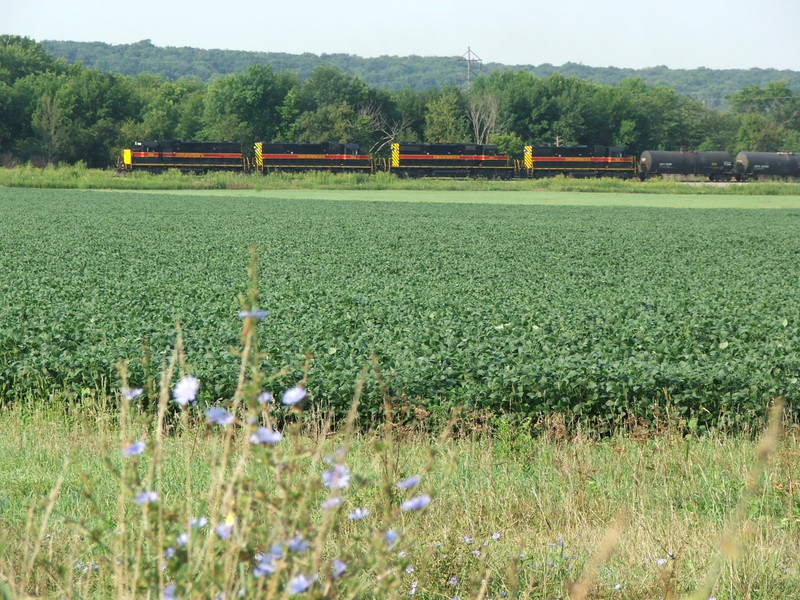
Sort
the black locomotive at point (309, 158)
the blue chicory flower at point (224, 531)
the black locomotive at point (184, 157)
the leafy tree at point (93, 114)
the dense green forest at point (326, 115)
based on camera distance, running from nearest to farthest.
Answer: the blue chicory flower at point (224, 531)
the black locomotive at point (184, 157)
the black locomotive at point (309, 158)
the leafy tree at point (93, 114)
the dense green forest at point (326, 115)

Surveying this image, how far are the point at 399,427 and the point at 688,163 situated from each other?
241 ft

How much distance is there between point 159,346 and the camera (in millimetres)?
10445

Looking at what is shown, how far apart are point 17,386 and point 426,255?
533 inches

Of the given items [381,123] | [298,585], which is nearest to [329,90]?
[381,123]

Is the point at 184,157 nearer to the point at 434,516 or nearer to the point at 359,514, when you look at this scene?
the point at 434,516

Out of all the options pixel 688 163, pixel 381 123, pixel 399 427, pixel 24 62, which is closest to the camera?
pixel 399 427

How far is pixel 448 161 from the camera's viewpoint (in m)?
73.8

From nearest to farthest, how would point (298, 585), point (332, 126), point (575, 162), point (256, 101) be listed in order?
point (298, 585), point (575, 162), point (332, 126), point (256, 101)

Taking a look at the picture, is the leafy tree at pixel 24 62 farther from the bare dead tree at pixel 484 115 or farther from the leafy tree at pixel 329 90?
the bare dead tree at pixel 484 115

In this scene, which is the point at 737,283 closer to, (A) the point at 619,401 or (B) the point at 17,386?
(A) the point at 619,401

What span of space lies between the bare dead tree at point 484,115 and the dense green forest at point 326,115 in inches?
4.6

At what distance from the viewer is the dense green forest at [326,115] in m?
89.1

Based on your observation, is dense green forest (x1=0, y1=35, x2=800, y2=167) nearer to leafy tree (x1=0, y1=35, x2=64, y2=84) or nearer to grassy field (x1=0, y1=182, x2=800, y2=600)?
leafy tree (x1=0, y1=35, x2=64, y2=84)

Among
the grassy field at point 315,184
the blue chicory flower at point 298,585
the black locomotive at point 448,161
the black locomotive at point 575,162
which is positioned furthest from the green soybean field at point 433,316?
the black locomotive at point 575,162
